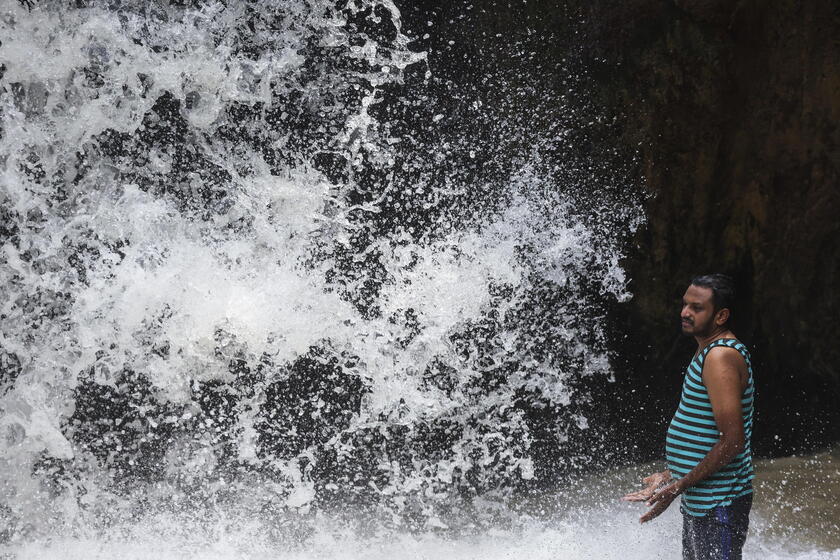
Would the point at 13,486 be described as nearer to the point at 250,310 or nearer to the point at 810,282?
the point at 250,310

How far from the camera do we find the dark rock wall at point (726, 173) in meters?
4.30

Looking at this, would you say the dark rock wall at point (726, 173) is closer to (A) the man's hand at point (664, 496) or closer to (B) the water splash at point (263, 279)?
(B) the water splash at point (263, 279)

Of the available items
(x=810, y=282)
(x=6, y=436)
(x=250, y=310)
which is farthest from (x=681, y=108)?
(x=6, y=436)

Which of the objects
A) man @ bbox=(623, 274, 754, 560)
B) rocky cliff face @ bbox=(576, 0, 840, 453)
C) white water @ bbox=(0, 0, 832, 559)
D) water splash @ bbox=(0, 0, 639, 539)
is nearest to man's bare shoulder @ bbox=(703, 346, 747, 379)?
man @ bbox=(623, 274, 754, 560)

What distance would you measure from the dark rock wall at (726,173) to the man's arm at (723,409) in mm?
2800

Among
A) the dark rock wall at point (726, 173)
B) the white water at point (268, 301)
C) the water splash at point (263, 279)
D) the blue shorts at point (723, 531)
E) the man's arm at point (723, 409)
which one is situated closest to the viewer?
the man's arm at point (723, 409)

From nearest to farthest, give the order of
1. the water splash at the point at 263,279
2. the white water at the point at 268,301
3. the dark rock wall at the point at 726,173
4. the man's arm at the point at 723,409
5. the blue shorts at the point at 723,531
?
the man's arm at the point at 723,409 → the blue shorts at the point at 723,531 → the white water at the point at 268,301 → the water splash at the point at 263,279 → the dark rock wall at the point at 726,173

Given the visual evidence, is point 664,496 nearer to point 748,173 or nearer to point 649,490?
point 649,490

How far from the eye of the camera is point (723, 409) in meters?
1.98

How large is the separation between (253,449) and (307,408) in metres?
0.63

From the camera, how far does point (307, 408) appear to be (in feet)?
18.1

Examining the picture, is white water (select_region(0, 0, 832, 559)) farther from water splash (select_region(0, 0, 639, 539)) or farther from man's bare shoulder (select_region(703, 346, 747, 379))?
man's bare shoulder (select_region(703, 346, 747, 379))

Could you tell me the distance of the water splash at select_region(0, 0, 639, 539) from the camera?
13.7ft

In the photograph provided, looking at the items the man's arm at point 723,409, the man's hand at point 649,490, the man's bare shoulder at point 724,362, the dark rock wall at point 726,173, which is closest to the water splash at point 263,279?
the dark rock wall at point 726,173
